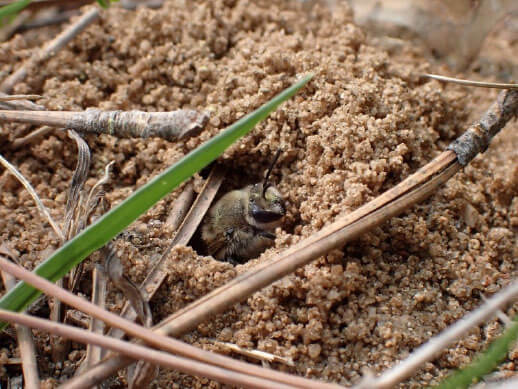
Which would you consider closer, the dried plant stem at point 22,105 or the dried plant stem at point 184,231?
the dried plant stem at point 184,231

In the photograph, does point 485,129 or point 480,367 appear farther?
point 485,129

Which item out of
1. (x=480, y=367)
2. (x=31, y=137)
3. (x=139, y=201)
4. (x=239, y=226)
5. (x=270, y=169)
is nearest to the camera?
(x=480, y=367)

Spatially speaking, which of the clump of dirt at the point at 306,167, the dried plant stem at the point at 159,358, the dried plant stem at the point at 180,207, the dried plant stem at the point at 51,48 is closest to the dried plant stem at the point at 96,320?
the clump of dirt at the point at 306,167

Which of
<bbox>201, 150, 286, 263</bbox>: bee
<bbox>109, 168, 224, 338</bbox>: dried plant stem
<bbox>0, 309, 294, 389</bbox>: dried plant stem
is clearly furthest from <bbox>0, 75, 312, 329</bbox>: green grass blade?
<bbox>201, 150, 286, 263</bbox>: bee

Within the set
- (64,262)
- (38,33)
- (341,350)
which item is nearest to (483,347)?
(341,350)

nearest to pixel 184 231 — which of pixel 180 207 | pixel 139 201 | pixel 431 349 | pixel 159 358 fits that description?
pixel 180 207

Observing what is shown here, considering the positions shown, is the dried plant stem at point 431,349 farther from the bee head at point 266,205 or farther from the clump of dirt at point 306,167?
the bee head at point 266,205

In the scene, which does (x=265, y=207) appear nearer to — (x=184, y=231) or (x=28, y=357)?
(x=184, y=231)

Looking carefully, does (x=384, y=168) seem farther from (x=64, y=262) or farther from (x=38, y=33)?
(x=38, y=33)
